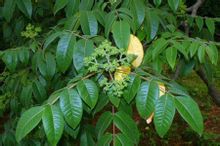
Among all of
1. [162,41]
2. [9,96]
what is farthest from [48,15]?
[162,41]

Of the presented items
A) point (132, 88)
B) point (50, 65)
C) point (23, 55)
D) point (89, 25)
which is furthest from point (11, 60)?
point (132, 88)

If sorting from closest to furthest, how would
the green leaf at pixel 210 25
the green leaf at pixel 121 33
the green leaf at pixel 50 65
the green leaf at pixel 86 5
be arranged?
the green leaf at pixel 121 33 → the green leaf at pixel 86 5 → the green leaf at pixel 50 65 → the green leaf at pixel 210 25

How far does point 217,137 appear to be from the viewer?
186 inches

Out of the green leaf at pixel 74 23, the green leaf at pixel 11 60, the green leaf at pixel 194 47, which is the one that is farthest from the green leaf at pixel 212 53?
the green leaf at pixel 11 60

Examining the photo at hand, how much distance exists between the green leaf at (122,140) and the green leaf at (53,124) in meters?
0.22

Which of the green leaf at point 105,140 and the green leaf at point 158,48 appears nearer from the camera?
the green leaf at point 105,140

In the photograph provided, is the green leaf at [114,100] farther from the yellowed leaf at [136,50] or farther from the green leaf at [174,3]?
the green leaf at [174,3]

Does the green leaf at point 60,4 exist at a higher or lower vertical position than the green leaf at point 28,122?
higher

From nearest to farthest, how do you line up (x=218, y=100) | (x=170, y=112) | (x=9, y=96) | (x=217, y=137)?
(x=170, y=112), (x=9, y=96), (x=218, y=100), (x=217, y=137)

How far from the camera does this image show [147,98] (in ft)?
3.81

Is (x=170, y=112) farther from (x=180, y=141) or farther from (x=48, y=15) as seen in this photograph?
(x=180, y=141)

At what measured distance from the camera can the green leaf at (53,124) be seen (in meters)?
1.09

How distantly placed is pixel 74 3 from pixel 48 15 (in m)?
0.84

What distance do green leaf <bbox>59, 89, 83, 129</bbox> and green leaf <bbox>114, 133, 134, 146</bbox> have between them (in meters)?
0.17
